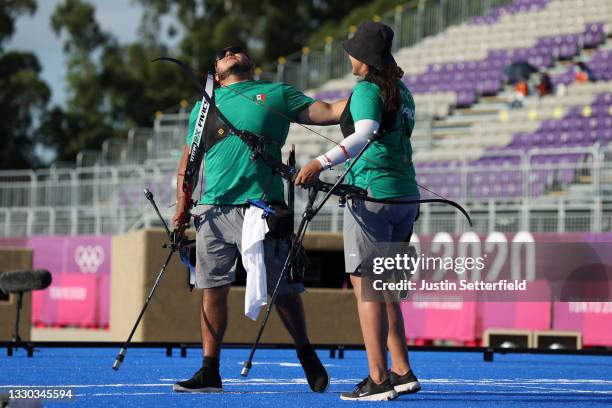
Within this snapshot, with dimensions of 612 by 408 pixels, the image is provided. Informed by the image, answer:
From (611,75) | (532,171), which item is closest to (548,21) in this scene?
(611,75)

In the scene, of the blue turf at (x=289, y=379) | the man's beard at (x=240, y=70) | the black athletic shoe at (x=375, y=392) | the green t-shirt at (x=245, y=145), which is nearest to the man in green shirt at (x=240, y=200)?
the green t-shirt at (x=245, y=145)

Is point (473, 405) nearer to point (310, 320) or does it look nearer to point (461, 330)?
point (310, 320)

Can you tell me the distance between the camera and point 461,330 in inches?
683

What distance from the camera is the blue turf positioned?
7.18 meters

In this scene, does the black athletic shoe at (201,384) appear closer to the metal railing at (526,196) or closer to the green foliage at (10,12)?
the metal railing at (526,196)

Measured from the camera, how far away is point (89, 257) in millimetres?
23531

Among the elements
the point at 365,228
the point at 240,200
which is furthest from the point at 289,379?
the point at 365,228

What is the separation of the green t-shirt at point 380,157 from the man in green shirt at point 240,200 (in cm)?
53

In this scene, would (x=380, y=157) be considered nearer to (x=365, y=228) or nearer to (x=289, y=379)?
(x=365, y=228)

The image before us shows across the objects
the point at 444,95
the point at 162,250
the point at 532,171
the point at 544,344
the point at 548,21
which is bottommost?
the point at 544,344

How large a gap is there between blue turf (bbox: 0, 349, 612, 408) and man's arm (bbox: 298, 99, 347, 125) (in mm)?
1583

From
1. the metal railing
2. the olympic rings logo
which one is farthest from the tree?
the metal railing

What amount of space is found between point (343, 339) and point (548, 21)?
19.9 metres

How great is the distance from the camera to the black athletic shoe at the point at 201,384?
7.57 meters
